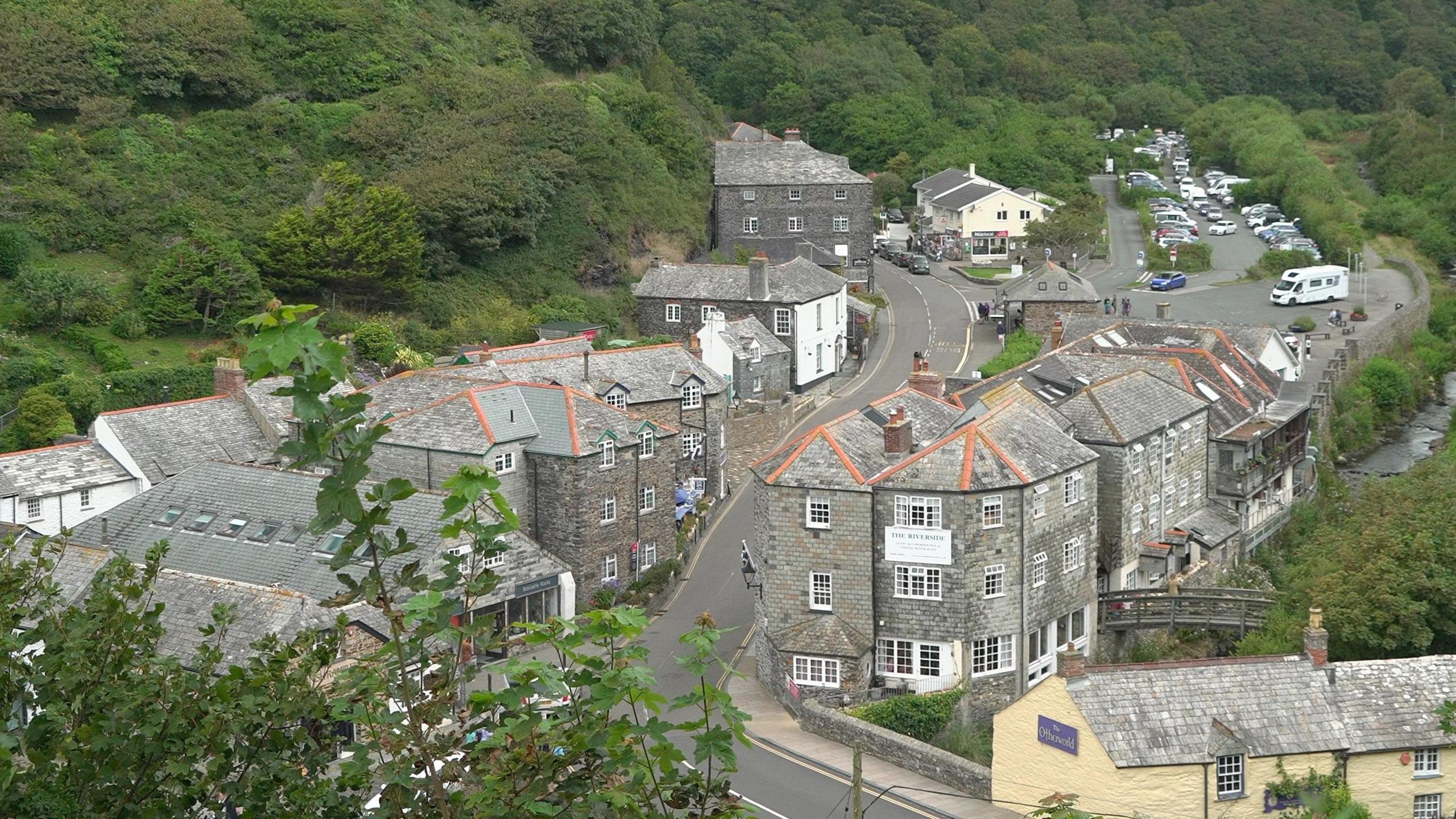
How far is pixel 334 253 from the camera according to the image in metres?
59.5

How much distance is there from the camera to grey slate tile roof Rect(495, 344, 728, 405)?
48.8 m

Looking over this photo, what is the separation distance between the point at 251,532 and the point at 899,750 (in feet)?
53.4

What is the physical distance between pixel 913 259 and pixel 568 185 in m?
20.4

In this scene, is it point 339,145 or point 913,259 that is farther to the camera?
point 913,259

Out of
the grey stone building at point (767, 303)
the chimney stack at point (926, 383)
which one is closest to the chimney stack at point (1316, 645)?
the chimney stack at point (926, 383)

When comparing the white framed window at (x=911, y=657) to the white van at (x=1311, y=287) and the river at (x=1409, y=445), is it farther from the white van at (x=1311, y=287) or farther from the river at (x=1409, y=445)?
the white van at (x=1311, y=287)

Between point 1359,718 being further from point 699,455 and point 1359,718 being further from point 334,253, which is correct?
point 334,253

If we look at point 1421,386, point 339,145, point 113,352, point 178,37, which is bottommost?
point 1421,386

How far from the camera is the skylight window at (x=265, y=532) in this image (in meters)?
40.0

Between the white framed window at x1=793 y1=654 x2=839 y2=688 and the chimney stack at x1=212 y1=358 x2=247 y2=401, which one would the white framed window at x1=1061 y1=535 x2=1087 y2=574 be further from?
the chimney stack at x1=212 y1=358 x2=247 y2=401

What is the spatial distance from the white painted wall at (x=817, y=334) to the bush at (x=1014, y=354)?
5720 millimetres

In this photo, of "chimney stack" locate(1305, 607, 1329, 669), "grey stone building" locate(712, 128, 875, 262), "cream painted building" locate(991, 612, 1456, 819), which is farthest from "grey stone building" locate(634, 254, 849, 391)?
"cream painted building" locate(991, 612, 1456, 819)

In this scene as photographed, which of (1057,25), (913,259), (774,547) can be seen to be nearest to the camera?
(774,547)

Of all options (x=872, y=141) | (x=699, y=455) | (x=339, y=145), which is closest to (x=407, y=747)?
(x=699, y=455)
